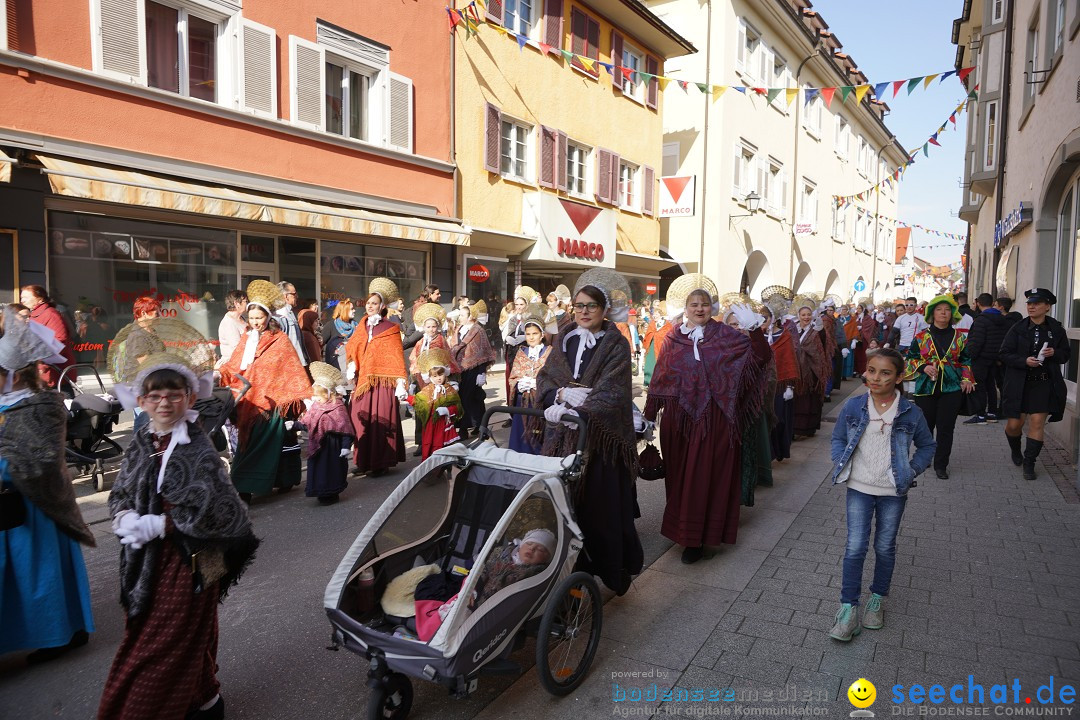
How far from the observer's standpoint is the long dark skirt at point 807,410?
30.5 ft

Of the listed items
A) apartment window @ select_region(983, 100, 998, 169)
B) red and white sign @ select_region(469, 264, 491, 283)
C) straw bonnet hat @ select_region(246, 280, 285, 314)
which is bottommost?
straw bonnet hat @ select_region(246, 280, 285, 314)

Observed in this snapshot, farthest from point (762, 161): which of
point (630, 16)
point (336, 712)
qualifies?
point (336, 712)

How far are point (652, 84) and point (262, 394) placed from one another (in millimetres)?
18541

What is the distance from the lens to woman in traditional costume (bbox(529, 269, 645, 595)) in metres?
3.94

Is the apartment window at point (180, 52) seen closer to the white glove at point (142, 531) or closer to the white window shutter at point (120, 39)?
the white window shutter at point (120, 39)

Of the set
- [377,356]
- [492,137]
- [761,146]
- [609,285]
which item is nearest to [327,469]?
[377,356]

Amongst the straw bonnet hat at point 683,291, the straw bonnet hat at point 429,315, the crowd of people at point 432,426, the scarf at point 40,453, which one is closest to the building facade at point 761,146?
the crowd of people at point 432,426

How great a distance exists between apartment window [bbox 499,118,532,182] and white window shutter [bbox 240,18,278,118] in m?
5.70

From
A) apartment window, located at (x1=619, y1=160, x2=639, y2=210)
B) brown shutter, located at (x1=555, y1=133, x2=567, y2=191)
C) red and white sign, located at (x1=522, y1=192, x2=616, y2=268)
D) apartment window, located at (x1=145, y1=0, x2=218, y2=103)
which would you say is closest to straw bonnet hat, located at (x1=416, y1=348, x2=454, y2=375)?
apartment window, located at (x1=145, y1=0, x2=218, y2=103)

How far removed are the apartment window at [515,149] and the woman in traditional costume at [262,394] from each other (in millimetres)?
10676

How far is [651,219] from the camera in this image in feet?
71.3

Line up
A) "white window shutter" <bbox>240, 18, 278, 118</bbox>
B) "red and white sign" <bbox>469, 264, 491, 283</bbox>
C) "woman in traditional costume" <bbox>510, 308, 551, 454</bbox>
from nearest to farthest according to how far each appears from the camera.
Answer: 1. "woman in traditional costume" <bbox>510, 308, 551, 454</bbox>
2. "white window shutter" <bbox>240, 18, 278, 118</bbox>
3. "red and white sign" <bbox>469, 264, 491, 283</bbox>

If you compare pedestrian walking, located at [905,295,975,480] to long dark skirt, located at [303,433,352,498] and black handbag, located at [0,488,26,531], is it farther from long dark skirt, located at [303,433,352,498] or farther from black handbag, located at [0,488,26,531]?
black handbag, located at [0,488,26,531]

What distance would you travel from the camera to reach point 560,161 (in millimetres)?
17609
